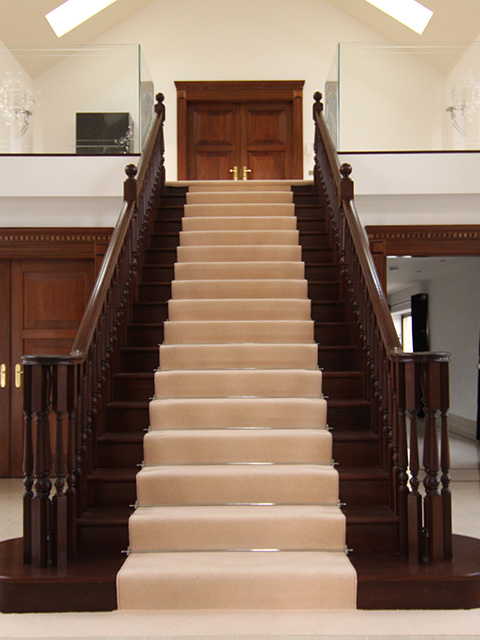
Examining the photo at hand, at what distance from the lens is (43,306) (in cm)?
662

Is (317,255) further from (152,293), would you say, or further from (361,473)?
(361,473)

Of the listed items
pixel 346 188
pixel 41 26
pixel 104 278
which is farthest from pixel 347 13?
pixel 104 278

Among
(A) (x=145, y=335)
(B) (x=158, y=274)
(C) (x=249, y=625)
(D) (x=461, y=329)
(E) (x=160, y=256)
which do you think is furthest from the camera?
(D) (x=461, y=329)

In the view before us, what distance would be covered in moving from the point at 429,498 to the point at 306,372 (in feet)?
4.10

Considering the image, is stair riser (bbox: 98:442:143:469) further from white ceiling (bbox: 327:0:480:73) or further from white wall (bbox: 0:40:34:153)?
white ceiling (bbox: 327:0:480:73)

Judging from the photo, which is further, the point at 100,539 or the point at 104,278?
the point at 104,278

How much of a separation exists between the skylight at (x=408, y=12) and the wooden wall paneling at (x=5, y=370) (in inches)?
211

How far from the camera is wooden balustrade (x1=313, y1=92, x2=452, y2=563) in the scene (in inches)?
124

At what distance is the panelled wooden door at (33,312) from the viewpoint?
6582mm

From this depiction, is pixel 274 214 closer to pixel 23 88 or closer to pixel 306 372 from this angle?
pixel 306 372

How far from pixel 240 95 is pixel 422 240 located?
3419mm

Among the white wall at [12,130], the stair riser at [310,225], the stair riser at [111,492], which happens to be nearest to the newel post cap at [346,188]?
the stair riser at [310,225]

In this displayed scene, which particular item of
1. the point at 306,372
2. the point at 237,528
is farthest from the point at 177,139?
the point at 237,528

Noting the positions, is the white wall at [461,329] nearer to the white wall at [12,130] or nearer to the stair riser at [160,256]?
the stair riser at [160,256]
